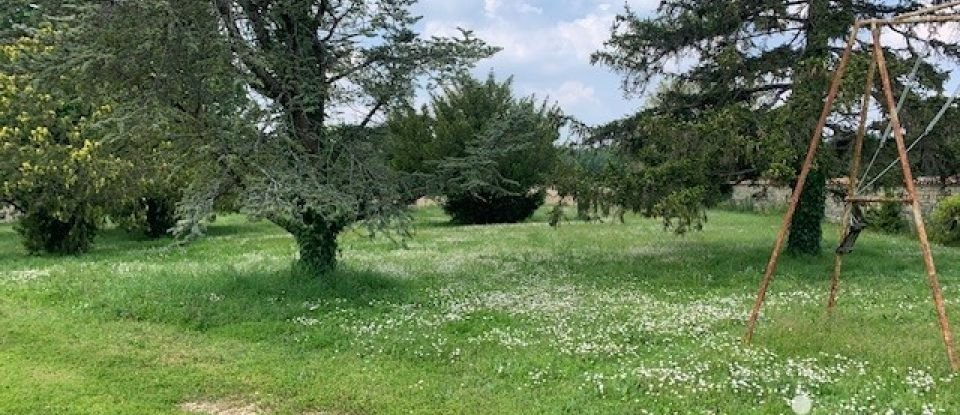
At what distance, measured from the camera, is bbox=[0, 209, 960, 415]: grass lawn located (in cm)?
608

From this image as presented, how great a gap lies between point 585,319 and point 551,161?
20.2 meters

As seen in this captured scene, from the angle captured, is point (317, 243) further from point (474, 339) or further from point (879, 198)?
point (879, 198)

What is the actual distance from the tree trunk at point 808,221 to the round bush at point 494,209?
15562 millimetres

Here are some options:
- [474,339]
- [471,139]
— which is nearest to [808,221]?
[474,339]

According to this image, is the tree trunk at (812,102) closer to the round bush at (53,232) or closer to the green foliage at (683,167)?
the green foliage at (683,167)

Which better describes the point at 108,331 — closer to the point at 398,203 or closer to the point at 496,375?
the point at 398,203

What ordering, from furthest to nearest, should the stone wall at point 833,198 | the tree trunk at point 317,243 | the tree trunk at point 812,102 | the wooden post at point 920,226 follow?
the stone wall at point 833,198 < the tree trunk at point 812,102 < the tree trunk at point 317,243 < the wooden post at point 920,226

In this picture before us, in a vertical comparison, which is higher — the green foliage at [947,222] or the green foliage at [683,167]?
the green foliage at [683,167]

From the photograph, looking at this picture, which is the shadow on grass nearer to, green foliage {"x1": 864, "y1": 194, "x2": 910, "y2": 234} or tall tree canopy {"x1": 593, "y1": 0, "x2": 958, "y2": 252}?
tall tree canopy {"x1": 593, "y1": 0, "x2": 958, "y2": 252}

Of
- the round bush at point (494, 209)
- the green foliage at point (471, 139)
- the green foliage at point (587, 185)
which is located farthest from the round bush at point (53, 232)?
the round bush at point (494, 209)

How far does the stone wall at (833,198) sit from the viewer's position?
1567cm

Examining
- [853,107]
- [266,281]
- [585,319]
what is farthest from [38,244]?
[853,107]

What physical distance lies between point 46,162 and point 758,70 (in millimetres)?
14051

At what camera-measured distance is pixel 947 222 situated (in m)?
20.0
